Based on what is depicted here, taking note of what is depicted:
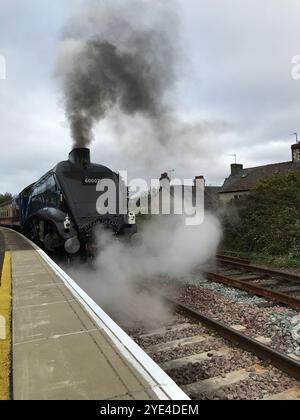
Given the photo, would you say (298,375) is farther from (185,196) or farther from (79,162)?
(185,196)

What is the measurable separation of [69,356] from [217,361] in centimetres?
198

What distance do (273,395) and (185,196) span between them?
10.5 meters

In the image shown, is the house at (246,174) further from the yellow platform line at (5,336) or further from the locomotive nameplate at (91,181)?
the yellow platform line at (5,336)

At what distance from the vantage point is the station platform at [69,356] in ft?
8.08

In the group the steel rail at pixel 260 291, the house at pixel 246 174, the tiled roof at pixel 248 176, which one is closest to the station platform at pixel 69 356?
the steel rail at pixel 260 291

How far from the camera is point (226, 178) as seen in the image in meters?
41.5

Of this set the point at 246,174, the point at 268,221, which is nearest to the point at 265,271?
the point at 268,221

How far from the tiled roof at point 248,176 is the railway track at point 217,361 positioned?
29.2 meters

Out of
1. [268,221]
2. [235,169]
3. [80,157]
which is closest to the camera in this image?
[80,157]

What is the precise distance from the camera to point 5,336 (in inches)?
138

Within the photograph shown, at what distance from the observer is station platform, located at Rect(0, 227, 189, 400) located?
246cm

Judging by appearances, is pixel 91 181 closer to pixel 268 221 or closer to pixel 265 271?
pixel 265 271

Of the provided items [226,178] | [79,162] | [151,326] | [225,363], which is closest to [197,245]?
[79,162]

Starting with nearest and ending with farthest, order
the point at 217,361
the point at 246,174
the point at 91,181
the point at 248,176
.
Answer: the point at 217,361 < the point at 91,181 < the point at 248,176 < the point at 246,174
